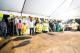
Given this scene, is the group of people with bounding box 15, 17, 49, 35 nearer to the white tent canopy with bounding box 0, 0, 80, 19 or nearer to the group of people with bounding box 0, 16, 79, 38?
the group of people with bounding box 0, 16, 79, 38

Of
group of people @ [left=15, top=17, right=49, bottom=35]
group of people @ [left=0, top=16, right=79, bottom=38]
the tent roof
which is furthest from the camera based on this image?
the tent roof

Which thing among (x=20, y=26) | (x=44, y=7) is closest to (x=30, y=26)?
(x=20, y=26)

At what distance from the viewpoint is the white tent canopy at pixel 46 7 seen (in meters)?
2.95

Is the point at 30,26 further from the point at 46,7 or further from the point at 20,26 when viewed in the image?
the point at 46,7

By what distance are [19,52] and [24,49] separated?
0.07 ft

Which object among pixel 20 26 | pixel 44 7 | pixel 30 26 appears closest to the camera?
pixel 20 26

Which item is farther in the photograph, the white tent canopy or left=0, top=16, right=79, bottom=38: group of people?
the white tent canopy

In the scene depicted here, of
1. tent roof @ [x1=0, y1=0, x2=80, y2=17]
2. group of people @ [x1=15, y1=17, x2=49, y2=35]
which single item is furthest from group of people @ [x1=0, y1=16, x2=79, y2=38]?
tent roof @ [x1=0, y1=0, x2=80, y2=17]

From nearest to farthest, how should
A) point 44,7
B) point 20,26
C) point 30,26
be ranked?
point 20,26 → point 30,26 → point 44,7

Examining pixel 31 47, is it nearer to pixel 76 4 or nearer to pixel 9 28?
pixel 9 28

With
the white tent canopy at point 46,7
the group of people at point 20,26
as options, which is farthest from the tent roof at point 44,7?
the group of people at point 20,26

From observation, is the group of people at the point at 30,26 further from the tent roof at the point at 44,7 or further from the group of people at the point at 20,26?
the tent roof at the point at 44,7

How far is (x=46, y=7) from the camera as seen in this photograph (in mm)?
3596

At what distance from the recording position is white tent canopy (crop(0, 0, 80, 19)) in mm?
2951
